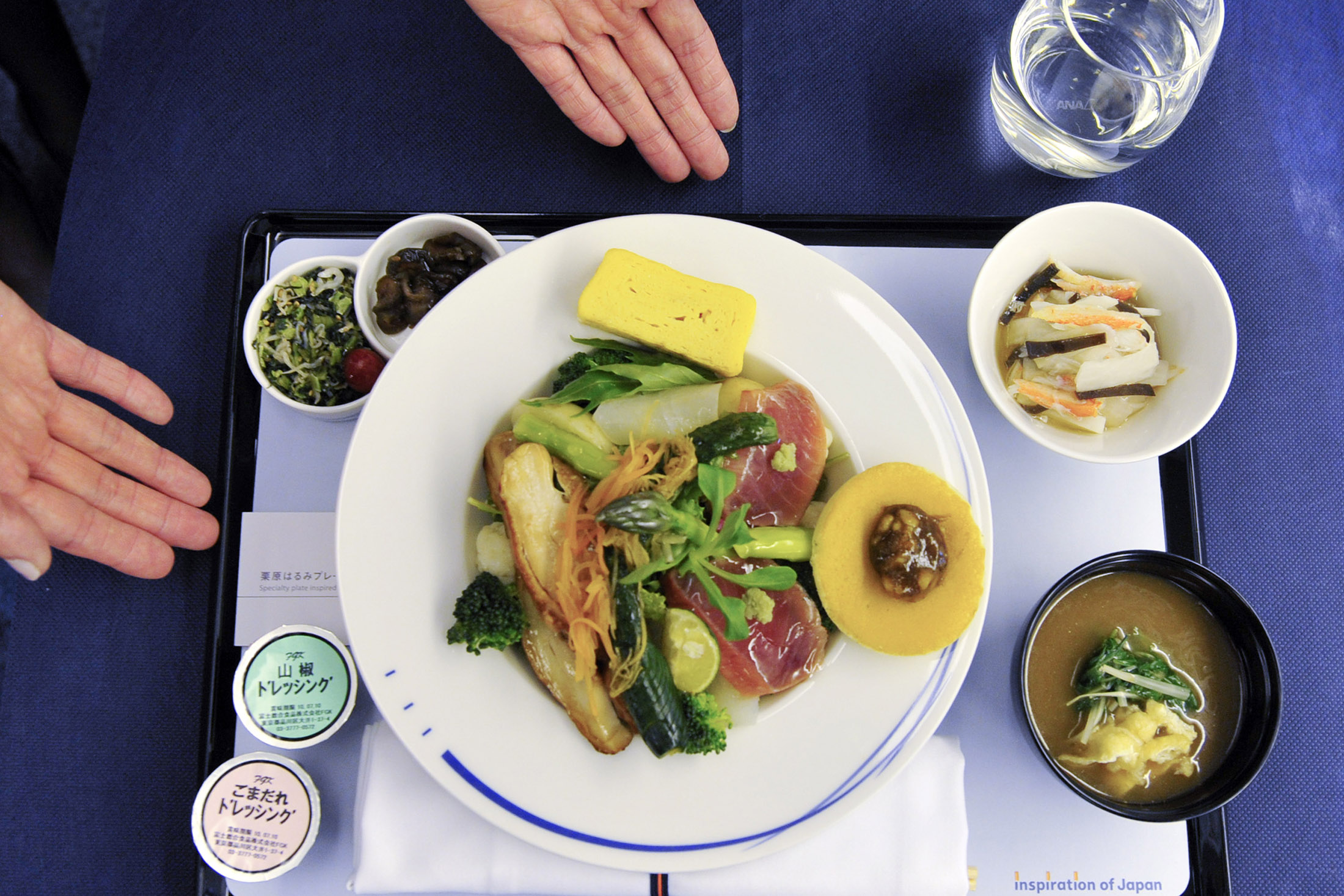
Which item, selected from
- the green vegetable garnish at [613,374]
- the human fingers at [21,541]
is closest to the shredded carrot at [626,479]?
the green vegetable garnish at [613,374]

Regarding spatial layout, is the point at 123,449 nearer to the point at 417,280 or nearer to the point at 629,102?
the point at 417,280

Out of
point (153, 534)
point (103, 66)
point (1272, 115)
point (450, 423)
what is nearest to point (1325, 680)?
point (1272, 115)

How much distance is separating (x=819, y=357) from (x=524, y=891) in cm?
136

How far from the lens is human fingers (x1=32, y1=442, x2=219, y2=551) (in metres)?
1.95

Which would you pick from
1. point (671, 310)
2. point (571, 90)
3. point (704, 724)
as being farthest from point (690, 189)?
point (704, 724)

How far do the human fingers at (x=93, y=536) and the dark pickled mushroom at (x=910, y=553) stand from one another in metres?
1.74

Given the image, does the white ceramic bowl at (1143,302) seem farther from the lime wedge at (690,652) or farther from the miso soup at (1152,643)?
the lime wedge at (690,652)

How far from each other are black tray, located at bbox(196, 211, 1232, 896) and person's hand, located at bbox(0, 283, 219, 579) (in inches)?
4.5

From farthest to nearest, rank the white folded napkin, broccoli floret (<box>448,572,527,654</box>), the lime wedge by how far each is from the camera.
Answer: the white folded napkin < the lime wedge < broccoli floret (<box>448,572,527,654</box>)

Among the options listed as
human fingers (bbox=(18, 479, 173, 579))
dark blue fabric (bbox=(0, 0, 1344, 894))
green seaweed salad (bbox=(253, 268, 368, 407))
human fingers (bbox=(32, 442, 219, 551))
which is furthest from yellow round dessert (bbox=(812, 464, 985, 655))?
human fingers (bbox=(18, 479, 173, 579))

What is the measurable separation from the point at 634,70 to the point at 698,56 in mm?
173

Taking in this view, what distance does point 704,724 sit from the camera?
154 centimetres

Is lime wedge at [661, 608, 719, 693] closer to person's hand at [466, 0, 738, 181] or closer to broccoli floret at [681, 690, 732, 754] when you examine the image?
broccoli floret at [681, 690, 732, 754]

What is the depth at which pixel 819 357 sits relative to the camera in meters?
1.73
